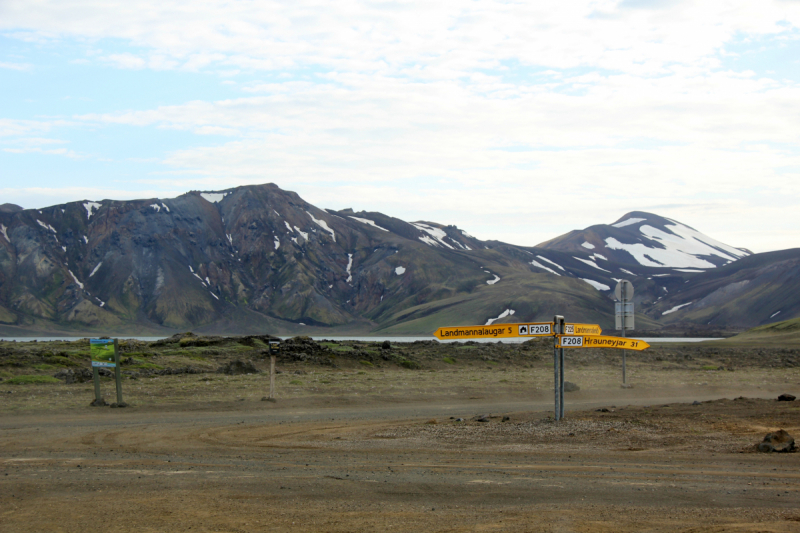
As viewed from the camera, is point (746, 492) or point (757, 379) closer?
point (746, 492)

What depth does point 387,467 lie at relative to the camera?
43.2ft

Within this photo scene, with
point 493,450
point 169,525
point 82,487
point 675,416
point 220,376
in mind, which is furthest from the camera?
point 220,376

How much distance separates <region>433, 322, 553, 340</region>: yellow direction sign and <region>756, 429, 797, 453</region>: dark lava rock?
5.21 metres

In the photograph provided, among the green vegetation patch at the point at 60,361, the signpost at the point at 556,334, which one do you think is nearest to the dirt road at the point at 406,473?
the signpost at the point at 556,334

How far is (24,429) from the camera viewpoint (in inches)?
755

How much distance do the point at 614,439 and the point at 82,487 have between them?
10.8 m

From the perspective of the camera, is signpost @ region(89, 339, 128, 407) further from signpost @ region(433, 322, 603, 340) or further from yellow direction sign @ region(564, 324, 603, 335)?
yellow direction sign @ region(564, 324, 603, 335)

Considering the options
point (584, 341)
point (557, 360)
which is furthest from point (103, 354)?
point (584, 341)

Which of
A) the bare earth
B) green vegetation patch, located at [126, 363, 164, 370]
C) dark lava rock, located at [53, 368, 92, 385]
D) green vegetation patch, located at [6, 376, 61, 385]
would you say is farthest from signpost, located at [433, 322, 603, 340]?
green vegetation patch, located at [126, 363, 164, 370]

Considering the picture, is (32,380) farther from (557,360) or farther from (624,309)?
(624,309)

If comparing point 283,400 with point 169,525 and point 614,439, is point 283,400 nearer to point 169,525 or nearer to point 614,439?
point 614,439

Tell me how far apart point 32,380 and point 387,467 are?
24.7 meters

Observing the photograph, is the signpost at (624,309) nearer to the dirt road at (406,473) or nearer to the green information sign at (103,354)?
the dirt road at (406,473)

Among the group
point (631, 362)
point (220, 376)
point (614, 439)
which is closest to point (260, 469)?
point (614, 439)
